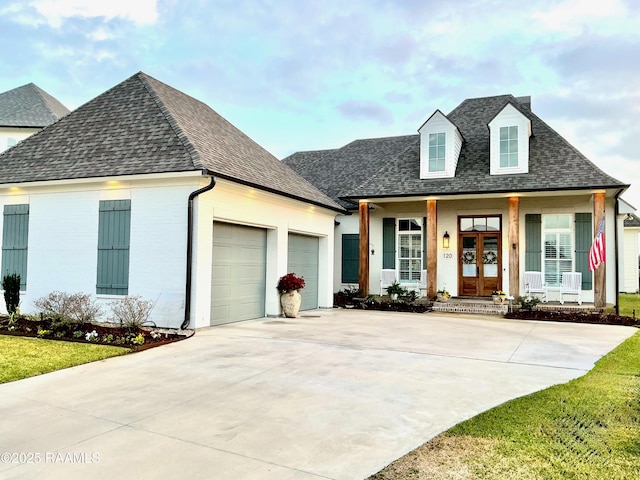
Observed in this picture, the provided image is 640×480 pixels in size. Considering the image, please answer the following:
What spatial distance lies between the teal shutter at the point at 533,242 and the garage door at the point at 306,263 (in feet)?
24.2

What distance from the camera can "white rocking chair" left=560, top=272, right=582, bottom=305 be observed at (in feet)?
48.7

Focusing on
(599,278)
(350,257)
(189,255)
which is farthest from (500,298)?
(189,255)

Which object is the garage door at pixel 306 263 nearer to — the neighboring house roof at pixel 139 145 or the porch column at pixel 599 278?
the neighboring house roof at pixel 139 145

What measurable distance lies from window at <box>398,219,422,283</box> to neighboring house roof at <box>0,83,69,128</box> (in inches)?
718

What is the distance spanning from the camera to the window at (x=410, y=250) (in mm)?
17469

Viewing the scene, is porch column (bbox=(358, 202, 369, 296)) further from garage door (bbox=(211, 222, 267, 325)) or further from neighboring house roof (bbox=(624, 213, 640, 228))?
neighboring house roof (bbox=(624, 213, 640, 228))

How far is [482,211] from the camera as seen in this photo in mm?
16594

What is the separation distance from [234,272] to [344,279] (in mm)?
8006

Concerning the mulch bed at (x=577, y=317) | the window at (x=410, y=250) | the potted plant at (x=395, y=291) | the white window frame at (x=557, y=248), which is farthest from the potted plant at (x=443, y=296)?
the white window frame at (x=557, y=248)

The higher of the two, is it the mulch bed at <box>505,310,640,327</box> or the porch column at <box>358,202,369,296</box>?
the porch column at <box>358,202,369,296</box>

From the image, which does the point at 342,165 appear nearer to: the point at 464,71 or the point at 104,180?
the point at 464,71

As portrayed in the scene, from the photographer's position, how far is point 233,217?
35.3 feet

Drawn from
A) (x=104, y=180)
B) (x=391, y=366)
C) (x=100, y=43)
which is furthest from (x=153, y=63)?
(x=391, y=366)

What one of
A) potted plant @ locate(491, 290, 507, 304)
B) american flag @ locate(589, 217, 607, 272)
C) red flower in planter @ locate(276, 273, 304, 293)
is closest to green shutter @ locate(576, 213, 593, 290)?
american flag @ locate(589, 217, 607, 272)
